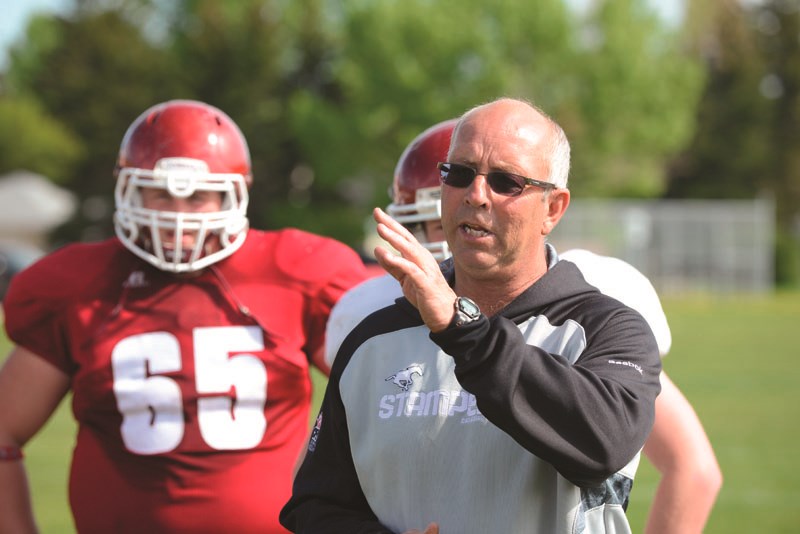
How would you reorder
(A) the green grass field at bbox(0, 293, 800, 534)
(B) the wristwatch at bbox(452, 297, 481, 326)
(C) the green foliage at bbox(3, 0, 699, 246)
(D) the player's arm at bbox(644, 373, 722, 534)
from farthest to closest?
(C) the green foliage at bbox(3, 0, 699, 246)
(A) the green grass field at bbox(0, 293, 800, 534)
(D) the player's arm at bbox(644, 373, 722, 534)
(B) the wristwatch at bbox(452, 297, 481, 326)

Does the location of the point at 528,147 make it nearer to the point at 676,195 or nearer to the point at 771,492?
the point at 771,492

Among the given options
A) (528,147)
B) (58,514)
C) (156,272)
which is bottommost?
(58,514)

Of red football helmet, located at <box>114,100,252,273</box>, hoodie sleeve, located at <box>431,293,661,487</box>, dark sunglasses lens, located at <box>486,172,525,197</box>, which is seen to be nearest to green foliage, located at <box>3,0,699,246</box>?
red football helmet, located at <box>114,100,252,273</box>

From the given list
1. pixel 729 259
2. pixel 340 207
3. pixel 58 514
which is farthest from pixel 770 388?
pixel 340 207

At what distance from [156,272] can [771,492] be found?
5126 millimetres

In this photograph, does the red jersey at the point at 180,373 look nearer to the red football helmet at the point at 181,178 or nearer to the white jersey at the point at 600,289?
the red football helmet at the point at 181,178

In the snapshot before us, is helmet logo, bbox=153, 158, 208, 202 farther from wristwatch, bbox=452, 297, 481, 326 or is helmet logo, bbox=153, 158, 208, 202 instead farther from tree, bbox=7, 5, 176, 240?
tree, bbox=7, 5, 176, 240

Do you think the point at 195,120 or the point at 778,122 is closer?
the point at 195,120

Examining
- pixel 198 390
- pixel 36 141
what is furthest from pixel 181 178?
pixel 36 141

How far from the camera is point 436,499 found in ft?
6.91

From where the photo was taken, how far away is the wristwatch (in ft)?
5.99

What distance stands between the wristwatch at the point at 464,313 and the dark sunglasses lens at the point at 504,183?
296 millimetres

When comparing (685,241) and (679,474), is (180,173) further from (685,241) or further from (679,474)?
(685,241)

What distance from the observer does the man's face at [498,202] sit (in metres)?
2.06
